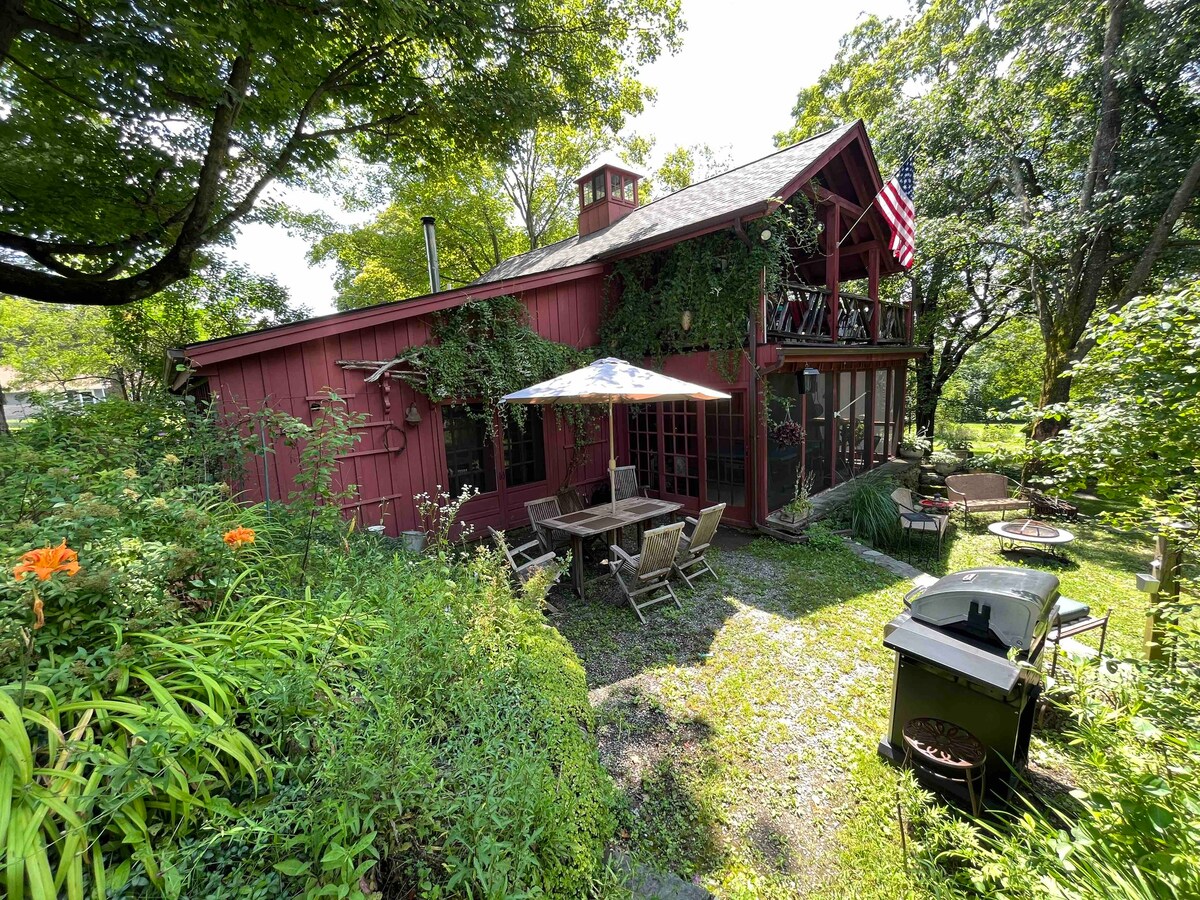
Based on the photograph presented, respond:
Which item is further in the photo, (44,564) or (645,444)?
(645,444)

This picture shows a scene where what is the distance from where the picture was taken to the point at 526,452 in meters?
8.19

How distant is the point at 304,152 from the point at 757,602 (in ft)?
29.0

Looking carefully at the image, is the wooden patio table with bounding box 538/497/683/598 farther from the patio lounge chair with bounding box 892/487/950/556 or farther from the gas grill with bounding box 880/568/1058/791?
the patio lounge chair with bounding box 892/487/950/556

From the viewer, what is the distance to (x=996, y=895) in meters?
1.63

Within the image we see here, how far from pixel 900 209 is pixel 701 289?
130 inches

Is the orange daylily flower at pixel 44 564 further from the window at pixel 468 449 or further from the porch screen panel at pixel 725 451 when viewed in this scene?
the porch screen panel at pixel 725 451

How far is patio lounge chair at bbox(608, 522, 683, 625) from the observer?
190 inches

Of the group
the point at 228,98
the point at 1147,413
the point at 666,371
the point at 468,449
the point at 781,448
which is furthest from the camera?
the point at 666,371

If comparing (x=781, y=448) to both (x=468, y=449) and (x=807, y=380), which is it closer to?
(x=807, y=380)

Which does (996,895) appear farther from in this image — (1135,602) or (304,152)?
(304,152)

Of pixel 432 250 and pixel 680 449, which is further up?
pixel 432 250

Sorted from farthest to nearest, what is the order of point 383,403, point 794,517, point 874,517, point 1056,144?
point 1056,144, point 874,517, point 794,517, point 383,403

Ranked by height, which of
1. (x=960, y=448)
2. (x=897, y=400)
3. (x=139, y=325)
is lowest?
(x=960, y=448)

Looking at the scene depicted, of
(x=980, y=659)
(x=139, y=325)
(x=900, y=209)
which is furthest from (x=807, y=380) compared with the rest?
(x=139, y=325)
